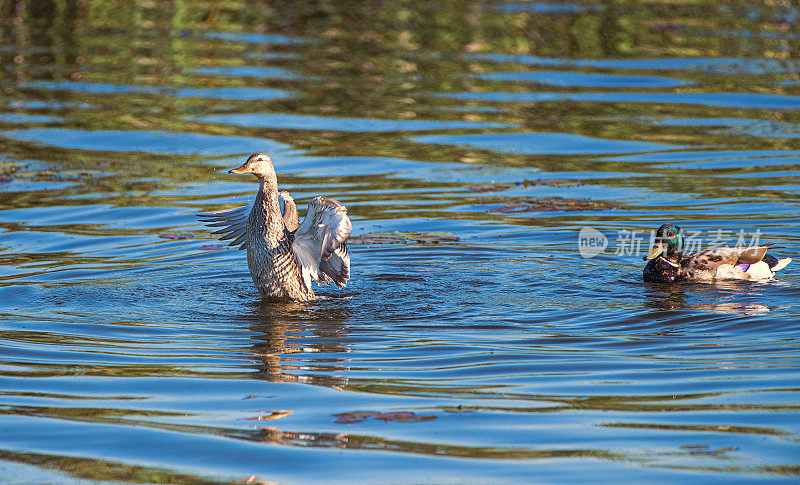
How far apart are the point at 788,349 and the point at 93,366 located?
4.38m

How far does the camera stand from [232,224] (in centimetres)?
984

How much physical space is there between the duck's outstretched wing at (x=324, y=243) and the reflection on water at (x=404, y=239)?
0.26 metres

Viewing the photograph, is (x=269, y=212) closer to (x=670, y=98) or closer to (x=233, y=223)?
(x=233, y=223)

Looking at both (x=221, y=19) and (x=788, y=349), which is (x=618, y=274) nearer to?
(x=788, y=349)

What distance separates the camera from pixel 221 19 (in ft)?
69.7

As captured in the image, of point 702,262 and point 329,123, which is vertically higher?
point 329,123

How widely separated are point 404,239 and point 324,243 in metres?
2.23

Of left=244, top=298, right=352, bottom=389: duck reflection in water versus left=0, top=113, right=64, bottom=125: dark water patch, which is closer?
left=244, top=298, right=352, bottom=389: duck reflection in water

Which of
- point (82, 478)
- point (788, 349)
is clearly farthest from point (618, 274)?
point (82, 478)

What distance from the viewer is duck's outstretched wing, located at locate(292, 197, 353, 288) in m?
7.99

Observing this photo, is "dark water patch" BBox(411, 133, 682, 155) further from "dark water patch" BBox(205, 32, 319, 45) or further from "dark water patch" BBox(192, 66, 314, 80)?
"dark water patch" BBox(205, 32, 319, 45)

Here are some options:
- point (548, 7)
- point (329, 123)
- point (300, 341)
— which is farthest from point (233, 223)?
point (548, 7)

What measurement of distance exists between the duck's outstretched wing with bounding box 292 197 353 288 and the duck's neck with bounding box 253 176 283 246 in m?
0.24

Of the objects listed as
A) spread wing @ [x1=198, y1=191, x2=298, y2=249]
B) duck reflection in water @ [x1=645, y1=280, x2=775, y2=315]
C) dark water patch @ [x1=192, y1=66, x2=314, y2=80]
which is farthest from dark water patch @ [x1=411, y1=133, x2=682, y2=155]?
duck reflection in water @ [x1=645, y1=280, x2=775, y2=315]
